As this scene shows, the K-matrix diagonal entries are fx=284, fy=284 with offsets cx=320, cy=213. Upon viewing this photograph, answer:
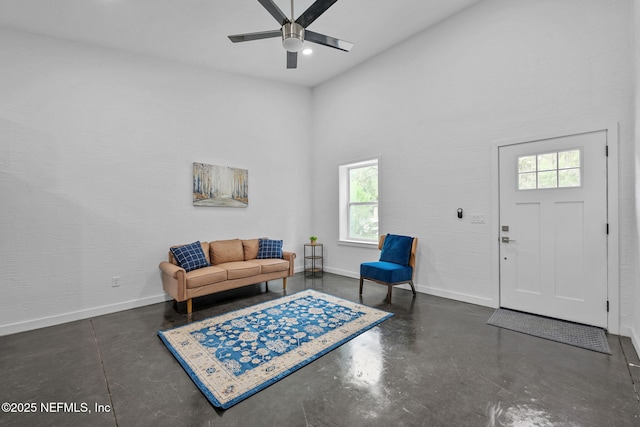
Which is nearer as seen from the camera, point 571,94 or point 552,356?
point 552,356

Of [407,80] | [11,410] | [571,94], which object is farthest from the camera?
[407,80]

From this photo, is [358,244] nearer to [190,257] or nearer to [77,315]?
[190,257]

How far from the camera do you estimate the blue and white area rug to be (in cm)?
212

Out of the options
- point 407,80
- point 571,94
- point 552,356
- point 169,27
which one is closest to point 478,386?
point 552,356

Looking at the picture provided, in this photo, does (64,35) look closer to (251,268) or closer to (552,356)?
(251,268)

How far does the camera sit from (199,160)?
4.53m

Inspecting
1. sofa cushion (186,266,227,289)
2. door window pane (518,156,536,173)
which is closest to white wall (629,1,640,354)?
door window pane (518,156,536,173)

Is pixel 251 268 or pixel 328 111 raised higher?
pixel 328 111

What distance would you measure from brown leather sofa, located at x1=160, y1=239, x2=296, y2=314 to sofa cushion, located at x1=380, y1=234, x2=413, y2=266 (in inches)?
60.8

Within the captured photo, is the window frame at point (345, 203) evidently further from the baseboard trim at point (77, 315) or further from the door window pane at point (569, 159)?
the baseboard trim at point (77, 315)

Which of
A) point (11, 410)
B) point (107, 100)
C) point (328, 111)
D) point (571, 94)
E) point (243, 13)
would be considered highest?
point (243, 13)

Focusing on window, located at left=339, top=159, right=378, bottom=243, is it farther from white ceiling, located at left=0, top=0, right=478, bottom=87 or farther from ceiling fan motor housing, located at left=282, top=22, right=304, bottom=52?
ceiling fan motor housing, located at left=282, top=22, right=304, bottom=52

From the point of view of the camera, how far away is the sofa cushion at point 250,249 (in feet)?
15.5

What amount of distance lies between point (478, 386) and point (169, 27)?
4.93 meters
